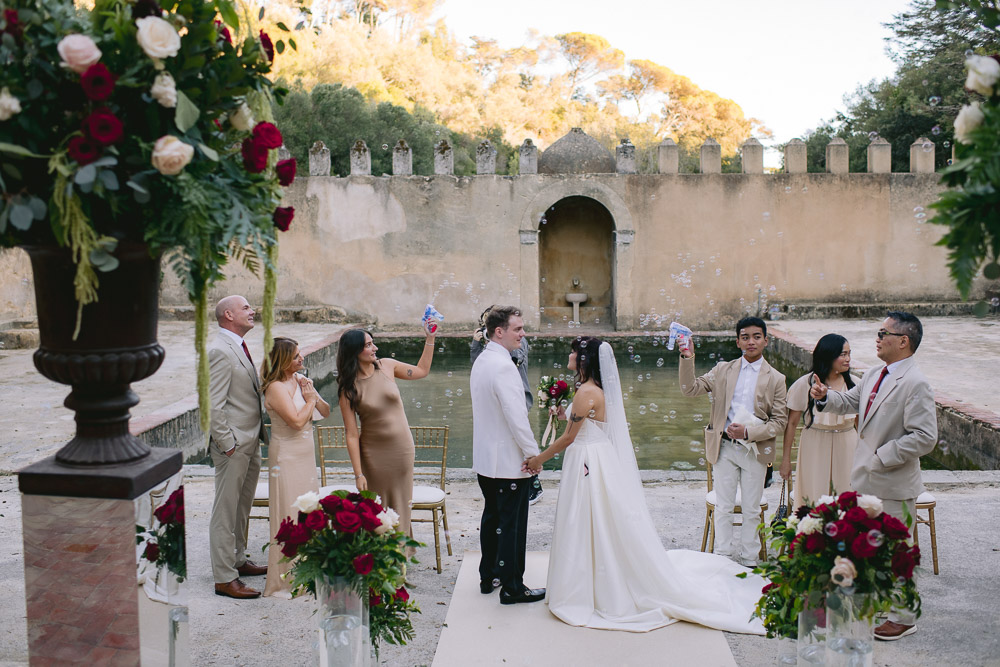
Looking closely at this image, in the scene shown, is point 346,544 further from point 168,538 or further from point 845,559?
point 845,559

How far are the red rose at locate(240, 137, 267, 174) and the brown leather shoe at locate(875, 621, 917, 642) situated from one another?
374 cm

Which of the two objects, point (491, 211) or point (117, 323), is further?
point (491, 211)

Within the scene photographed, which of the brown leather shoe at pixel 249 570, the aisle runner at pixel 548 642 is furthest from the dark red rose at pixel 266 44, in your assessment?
the brown leather shoe at pixel 249 570

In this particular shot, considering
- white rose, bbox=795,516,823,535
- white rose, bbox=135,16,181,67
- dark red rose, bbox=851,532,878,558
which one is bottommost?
dark red rose, bbox=851,532,878,558

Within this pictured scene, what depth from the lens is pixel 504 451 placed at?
16.0 feet

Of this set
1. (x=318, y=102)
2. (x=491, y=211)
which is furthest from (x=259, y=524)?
(x=318, y=102)

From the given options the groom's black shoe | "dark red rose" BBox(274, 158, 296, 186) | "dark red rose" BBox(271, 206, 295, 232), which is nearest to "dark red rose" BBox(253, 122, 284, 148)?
"dark red rose" BBox(274, 158, 296, 186)

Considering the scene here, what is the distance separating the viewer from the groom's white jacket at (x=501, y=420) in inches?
191

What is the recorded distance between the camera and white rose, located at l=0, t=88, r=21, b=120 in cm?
229

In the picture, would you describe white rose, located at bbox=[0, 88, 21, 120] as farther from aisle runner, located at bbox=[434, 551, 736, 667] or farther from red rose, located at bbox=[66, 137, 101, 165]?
aisle runner, located at bbox=[434, 551, 736, 667]

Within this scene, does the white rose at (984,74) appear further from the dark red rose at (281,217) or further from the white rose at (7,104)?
the white rose at (7,104)

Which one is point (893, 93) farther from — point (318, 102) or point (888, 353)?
point (888, 353)

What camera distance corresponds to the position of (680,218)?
62.8ft

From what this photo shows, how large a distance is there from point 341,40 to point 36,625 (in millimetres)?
39928
